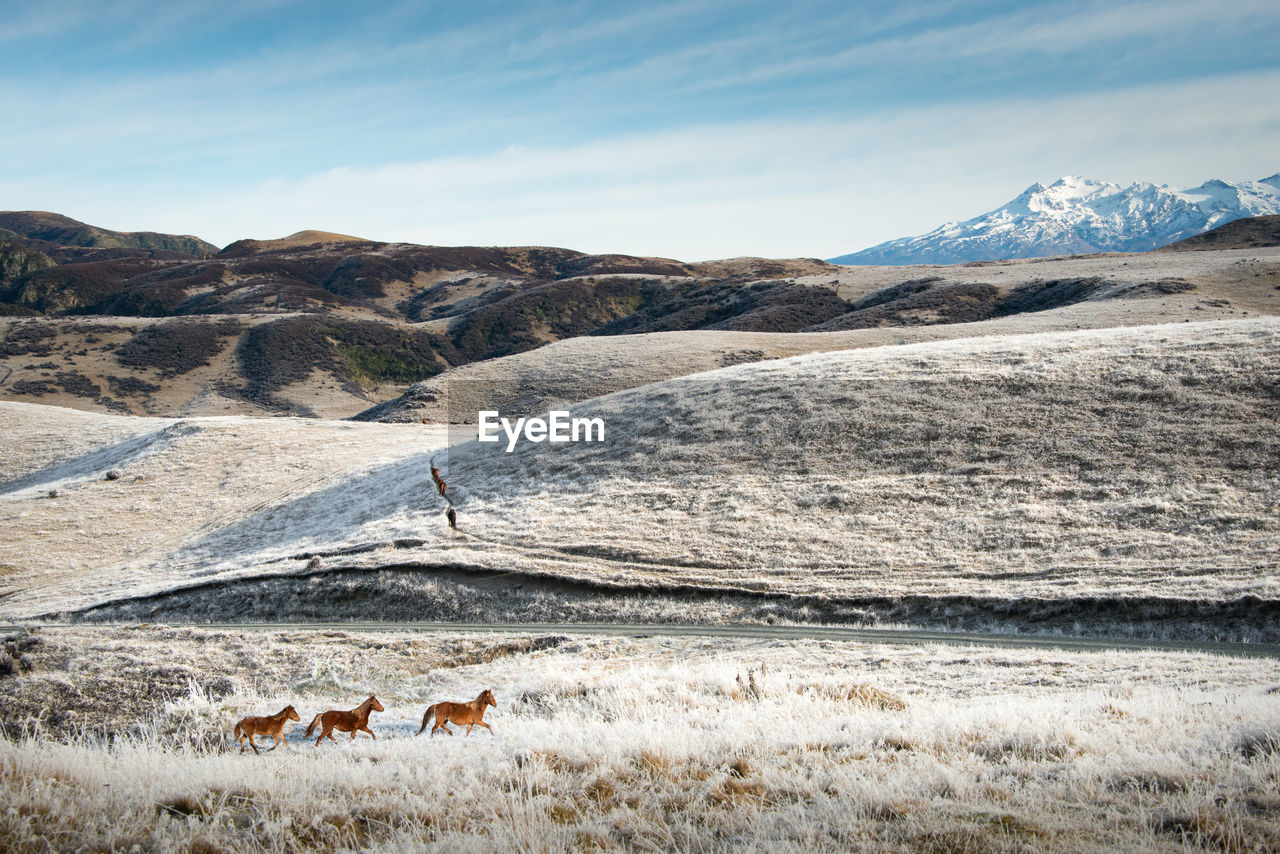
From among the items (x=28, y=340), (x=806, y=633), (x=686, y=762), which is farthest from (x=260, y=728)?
(x=28, y=340)

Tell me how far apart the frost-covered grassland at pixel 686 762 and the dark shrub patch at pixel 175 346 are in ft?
315

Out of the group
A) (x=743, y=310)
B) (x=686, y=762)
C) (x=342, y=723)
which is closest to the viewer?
(x=686, y=762)

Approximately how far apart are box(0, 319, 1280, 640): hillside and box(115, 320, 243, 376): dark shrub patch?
66.2 meters

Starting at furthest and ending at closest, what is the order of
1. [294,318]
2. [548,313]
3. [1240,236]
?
[548,313] < [294,318] < [1240,236]

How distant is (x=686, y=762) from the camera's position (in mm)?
7211

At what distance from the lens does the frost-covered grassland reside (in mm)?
5504

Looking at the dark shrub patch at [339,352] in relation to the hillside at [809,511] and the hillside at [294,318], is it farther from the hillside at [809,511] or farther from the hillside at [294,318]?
the hillside at [809,511]

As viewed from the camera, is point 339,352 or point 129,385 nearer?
point 129,385

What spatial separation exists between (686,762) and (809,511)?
1543 centimetres

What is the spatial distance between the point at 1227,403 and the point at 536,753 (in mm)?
25470

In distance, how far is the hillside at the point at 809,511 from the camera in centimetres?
1691

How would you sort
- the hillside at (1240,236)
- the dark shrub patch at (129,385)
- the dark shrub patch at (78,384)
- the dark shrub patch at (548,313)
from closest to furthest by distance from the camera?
the dark shrub patch at (78,384) → the dark shrub patch at (129,385) → the hillside at (1240,236) → the dark shrub patch at (548,313)

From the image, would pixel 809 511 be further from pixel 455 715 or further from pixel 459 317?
pixel 459 317

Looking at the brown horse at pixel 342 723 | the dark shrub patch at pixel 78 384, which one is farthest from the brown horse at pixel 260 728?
the dark shrub patch at pixel 78 384
